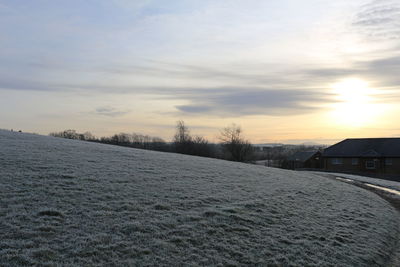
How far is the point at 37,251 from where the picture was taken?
7.51 metres

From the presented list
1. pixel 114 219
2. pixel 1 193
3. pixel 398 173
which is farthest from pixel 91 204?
pixel 398 173

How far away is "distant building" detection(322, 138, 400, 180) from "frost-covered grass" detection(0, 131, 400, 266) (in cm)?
4402

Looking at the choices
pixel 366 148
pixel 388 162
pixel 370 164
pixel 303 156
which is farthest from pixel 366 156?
pixel 303 156

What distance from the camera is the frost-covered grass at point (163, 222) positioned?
8211 millimetres

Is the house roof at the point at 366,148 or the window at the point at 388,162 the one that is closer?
the window at the point at 388,162

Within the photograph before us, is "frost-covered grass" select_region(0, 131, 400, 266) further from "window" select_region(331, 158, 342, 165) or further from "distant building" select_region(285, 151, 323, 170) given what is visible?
"distant building" select_region(285, 151, 323, 170)

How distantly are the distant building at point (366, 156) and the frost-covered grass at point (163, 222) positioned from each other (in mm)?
44025

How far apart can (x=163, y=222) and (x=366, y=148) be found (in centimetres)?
5866

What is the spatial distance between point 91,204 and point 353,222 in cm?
1133

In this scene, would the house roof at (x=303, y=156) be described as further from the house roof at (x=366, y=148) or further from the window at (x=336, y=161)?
the window at (x=336, y=161)

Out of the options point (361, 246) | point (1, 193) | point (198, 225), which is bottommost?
point (361, 246)

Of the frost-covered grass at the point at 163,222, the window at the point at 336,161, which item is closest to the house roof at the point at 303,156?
the window at the point at 336,161

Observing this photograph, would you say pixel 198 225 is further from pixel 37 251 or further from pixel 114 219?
pixel 37 251

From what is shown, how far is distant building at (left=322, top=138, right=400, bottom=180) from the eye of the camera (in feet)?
186
